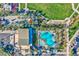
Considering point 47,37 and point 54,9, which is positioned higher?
point 54,9

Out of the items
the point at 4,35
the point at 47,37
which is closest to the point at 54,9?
the point at 47,37

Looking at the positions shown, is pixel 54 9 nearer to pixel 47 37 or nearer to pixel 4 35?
pixel 47 37

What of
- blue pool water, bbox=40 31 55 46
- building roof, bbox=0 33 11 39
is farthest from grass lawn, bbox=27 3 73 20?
building roof, bbox=0 33 11 39

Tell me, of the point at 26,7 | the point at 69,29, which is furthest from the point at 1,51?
the point at 69,29

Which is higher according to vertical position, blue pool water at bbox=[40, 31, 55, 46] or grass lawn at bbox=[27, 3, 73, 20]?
grass lawn at bbox=[27, 3, 73, 20]

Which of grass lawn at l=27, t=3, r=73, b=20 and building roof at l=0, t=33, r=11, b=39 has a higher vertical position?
grass lawn at l=27, t=3, r=73, b=20

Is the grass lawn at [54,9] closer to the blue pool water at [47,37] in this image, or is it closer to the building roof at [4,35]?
the blue pool water at [47,37]

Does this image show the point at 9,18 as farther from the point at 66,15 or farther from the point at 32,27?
the point at 66,15

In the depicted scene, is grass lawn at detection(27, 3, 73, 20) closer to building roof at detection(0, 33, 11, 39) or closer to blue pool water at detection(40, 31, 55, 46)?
blue pool water at detection(40, 31, 55, 46)
